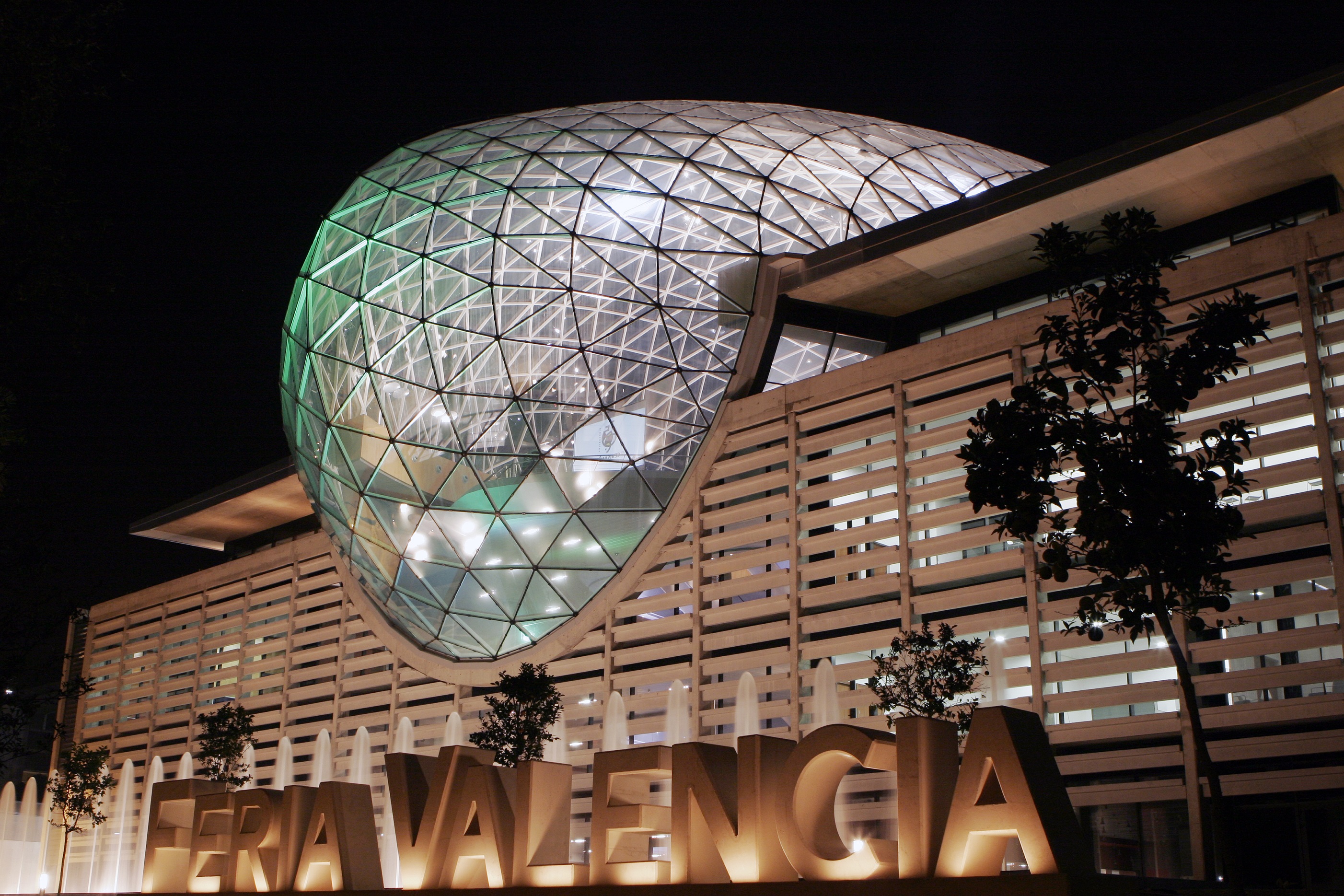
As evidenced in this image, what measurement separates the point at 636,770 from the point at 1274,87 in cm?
2417

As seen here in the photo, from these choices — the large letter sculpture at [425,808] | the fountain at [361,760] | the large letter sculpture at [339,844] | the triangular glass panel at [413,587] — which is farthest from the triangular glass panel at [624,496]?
the large letter sculpture at [339,844]

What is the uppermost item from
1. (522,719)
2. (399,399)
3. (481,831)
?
(399,399)

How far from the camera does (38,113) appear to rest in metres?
18.7

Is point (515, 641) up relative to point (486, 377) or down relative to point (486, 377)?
down

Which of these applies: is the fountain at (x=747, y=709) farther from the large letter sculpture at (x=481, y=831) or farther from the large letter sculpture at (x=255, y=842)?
the large letter sculpture at (x=255, y=842)

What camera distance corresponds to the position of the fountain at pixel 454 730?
48.9 m

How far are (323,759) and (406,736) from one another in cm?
710

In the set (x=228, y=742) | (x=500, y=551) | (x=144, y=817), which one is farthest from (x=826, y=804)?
(x=144, y=817)

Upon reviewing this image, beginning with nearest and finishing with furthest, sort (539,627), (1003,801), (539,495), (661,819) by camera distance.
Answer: (1003,801)
(661,819)
(539,495)
(539,627)

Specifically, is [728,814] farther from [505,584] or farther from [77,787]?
[77,787]

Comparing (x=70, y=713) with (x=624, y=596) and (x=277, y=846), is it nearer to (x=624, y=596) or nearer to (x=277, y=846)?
(x=624, y=596)

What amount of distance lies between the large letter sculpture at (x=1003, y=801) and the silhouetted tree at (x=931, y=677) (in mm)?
11594

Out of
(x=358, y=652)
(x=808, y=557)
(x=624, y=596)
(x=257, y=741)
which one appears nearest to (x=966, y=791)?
(x=808, y=557)

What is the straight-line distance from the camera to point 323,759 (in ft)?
A: 182
